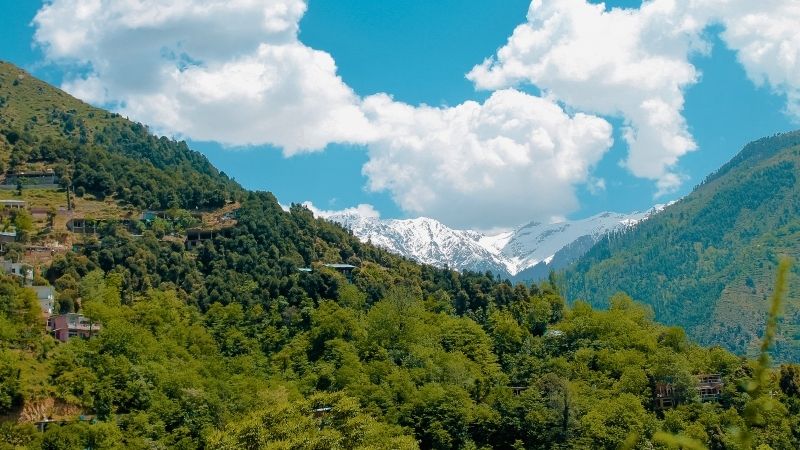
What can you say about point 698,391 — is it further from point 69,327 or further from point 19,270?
point 19,270

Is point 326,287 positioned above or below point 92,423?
above

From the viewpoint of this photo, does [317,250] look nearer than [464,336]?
No

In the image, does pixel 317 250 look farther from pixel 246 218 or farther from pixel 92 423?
pixel 92 423

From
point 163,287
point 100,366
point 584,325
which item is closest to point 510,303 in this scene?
point 584,325

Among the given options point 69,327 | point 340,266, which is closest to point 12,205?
point 69,327

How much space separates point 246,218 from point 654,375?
53486 millimetres

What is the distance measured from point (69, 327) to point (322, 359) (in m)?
23.2

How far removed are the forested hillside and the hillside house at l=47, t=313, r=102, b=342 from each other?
1135mm

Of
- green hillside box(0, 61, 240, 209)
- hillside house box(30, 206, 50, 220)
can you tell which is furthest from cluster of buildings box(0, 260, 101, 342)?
green hillside box(0, 61, 240, 209)

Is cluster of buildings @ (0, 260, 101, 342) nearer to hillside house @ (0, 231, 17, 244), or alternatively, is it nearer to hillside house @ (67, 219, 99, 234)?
hillside house @ (0, 231, 17, 244)

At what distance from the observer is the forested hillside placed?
65500mm

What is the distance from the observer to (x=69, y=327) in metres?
81.1

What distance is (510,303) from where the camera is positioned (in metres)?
104

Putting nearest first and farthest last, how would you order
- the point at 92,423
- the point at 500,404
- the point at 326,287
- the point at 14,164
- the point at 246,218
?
the point at 92,423, the point at 500,404, the point at 326,287, the point at 246,218, the point at 14,164
